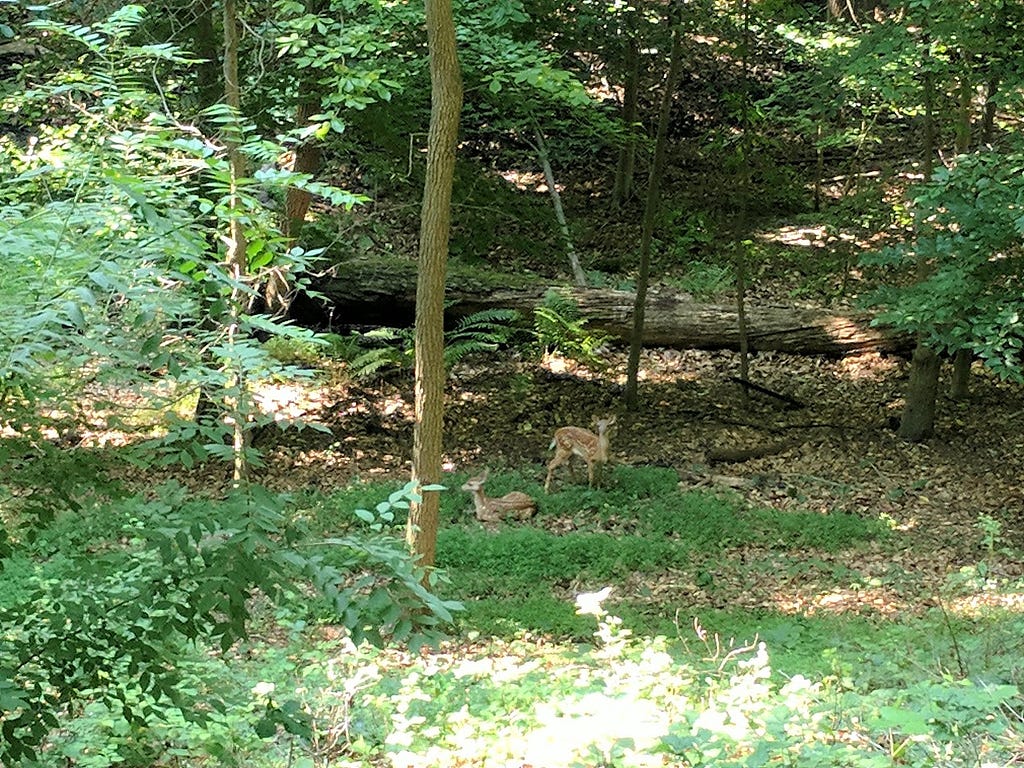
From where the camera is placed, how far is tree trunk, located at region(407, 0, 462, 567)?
6.27 metres

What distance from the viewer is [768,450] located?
35.4ft

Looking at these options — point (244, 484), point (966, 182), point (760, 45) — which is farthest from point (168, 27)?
point (760, 45)

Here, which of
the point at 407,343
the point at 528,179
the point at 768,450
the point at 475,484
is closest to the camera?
the point at 475,484

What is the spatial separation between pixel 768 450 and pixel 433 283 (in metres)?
5.65

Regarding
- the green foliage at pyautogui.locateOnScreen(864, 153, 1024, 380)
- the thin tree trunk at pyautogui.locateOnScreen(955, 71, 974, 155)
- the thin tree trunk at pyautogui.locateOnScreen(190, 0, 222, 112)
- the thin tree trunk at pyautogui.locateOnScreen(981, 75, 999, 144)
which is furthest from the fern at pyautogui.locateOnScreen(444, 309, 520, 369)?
the thin tree trunk at pyautogui.locateOnScreen(981, 75, 999, 144)

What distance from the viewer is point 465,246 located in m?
11.3

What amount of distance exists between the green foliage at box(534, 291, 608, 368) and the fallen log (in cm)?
19

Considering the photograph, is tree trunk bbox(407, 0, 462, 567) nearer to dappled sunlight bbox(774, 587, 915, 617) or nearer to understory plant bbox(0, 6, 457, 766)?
dappled sunlight bbox(774, 587, 915, 617)

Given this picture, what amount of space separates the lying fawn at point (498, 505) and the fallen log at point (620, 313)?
3819 millimetres

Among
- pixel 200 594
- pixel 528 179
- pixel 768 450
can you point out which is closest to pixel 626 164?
pixel 528 179

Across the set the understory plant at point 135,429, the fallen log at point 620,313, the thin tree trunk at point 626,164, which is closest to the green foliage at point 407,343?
the fallen log at point 620,313

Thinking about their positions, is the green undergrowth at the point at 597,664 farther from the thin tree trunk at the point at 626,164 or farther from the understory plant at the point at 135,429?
the thin tree trunk at the point at 626,164

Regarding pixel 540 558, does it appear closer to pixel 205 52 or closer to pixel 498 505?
pixel 498 505

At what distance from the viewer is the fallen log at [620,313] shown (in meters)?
12.3
